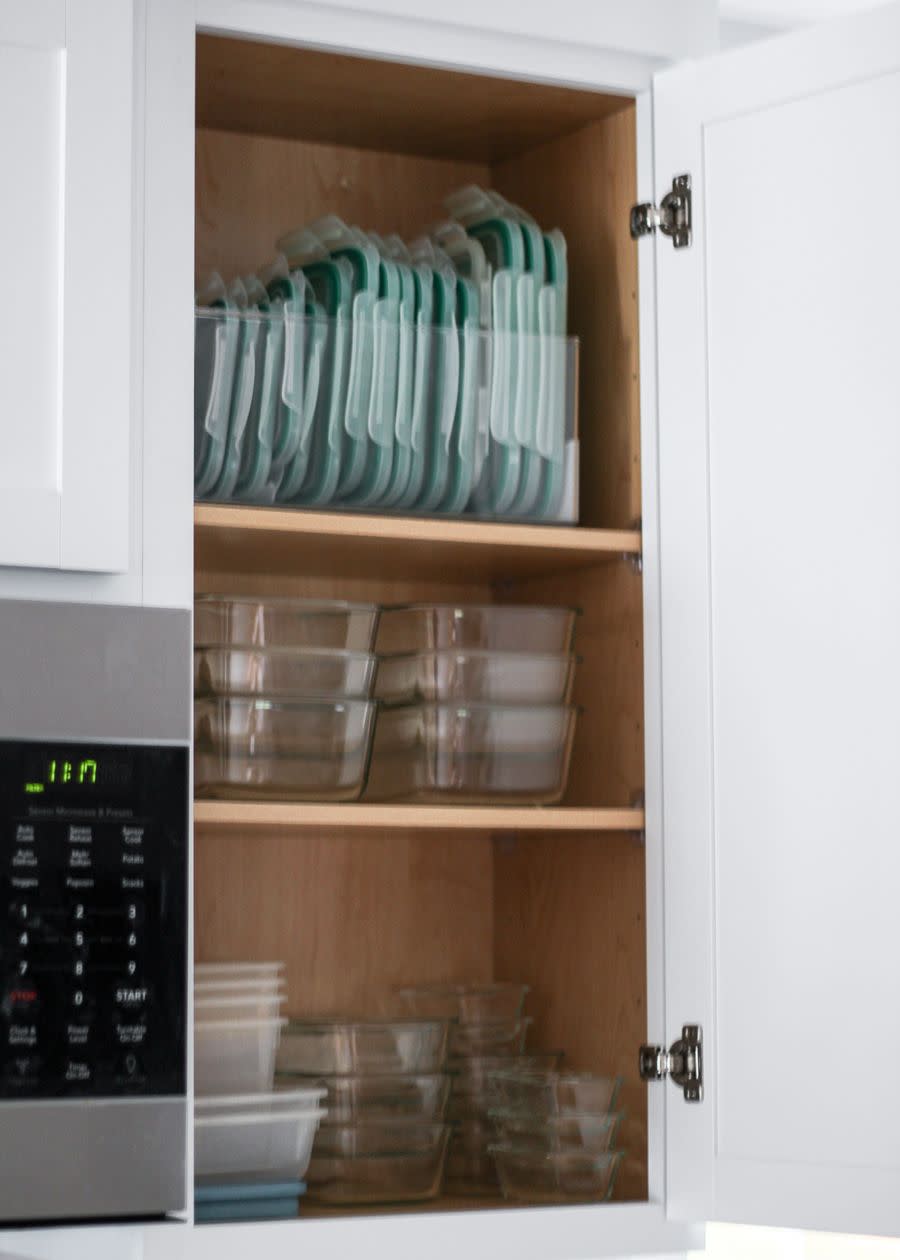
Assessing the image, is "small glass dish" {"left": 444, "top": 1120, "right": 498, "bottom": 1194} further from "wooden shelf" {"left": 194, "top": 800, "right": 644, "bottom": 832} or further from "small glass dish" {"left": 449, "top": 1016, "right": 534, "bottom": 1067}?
"wooden shelf" {"left": 194, "top": 800, "right": 644, "bottom": 832}

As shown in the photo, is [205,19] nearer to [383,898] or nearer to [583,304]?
[583,304]

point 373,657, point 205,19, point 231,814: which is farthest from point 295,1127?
point 205,19

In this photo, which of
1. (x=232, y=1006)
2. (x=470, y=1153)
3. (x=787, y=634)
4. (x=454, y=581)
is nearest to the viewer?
(x=787, y=634)

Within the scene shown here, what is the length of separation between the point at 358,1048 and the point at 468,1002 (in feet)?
0.60

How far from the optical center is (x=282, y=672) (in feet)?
5.22

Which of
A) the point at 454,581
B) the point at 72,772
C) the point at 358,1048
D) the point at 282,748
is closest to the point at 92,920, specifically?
the point at 72,772

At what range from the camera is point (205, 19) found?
154cm

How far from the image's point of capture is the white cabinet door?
1.36m

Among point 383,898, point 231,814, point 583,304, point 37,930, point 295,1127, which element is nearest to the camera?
point 37,930

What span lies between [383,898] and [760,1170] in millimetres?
594

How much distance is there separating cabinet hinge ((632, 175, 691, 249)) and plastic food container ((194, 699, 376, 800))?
0.53 meters

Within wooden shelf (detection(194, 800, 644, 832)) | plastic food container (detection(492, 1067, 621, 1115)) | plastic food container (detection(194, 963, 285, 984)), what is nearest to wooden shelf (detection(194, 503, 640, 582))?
wooden shelf (detection(194, 800, 644, 832))

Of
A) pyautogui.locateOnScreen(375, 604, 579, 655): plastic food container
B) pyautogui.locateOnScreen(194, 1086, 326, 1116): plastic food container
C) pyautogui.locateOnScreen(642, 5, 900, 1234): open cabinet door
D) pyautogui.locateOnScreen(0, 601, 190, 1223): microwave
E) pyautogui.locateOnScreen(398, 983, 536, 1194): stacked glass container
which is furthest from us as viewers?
pyautogui.locateOnScreen(398, 983, 536, 1194): stacked glass container

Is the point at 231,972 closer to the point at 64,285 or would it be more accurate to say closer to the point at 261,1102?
the point at 261,1102
